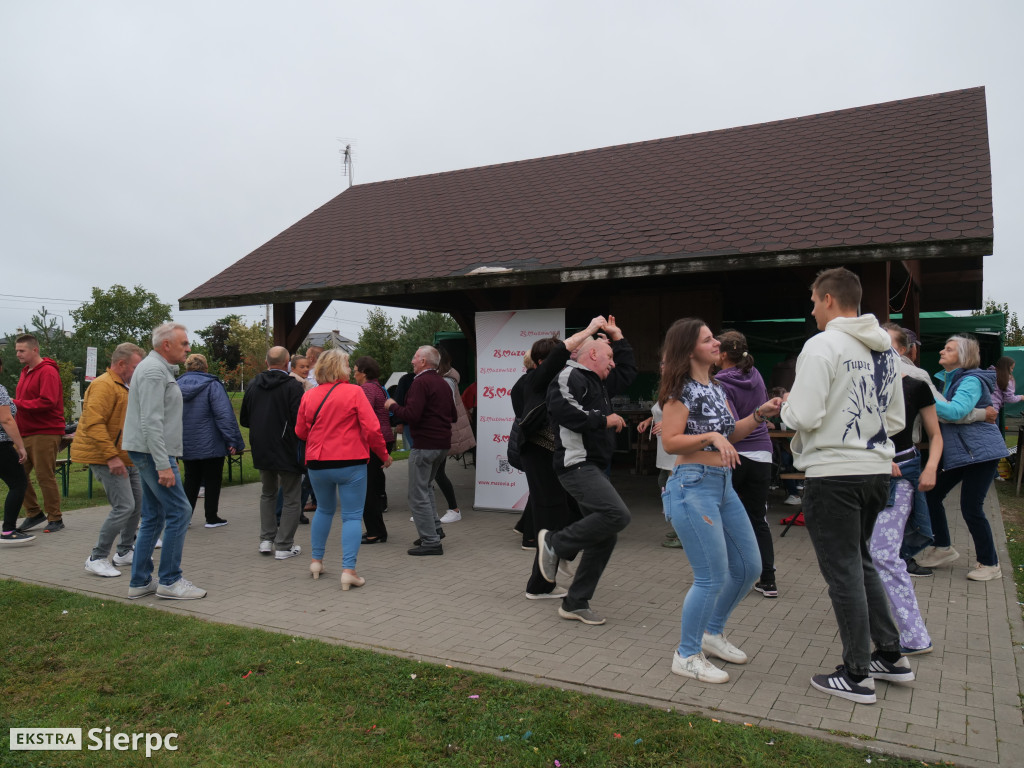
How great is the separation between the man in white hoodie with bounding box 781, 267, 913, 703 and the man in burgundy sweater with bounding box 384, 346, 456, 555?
392 cm

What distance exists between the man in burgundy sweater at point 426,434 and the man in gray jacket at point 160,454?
2006 millimetres

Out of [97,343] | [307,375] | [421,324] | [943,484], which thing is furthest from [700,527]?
[97,343]

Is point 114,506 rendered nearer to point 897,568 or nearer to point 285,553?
point 285,553

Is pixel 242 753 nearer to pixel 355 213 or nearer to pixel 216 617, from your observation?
pixel 216 617

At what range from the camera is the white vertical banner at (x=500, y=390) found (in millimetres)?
8688

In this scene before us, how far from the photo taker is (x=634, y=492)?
33.8 feet

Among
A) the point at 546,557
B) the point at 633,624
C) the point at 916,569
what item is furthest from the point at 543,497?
the point at 916,569

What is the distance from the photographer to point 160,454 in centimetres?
514

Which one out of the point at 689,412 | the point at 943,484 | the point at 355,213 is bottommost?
the point at 943,484

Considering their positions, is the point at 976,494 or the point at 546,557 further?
the point at 976,494

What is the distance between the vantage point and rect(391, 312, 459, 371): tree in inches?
1703

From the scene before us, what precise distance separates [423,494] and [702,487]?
357 centimetres

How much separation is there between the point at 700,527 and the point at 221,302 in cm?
863

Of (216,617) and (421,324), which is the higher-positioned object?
(421,324)
